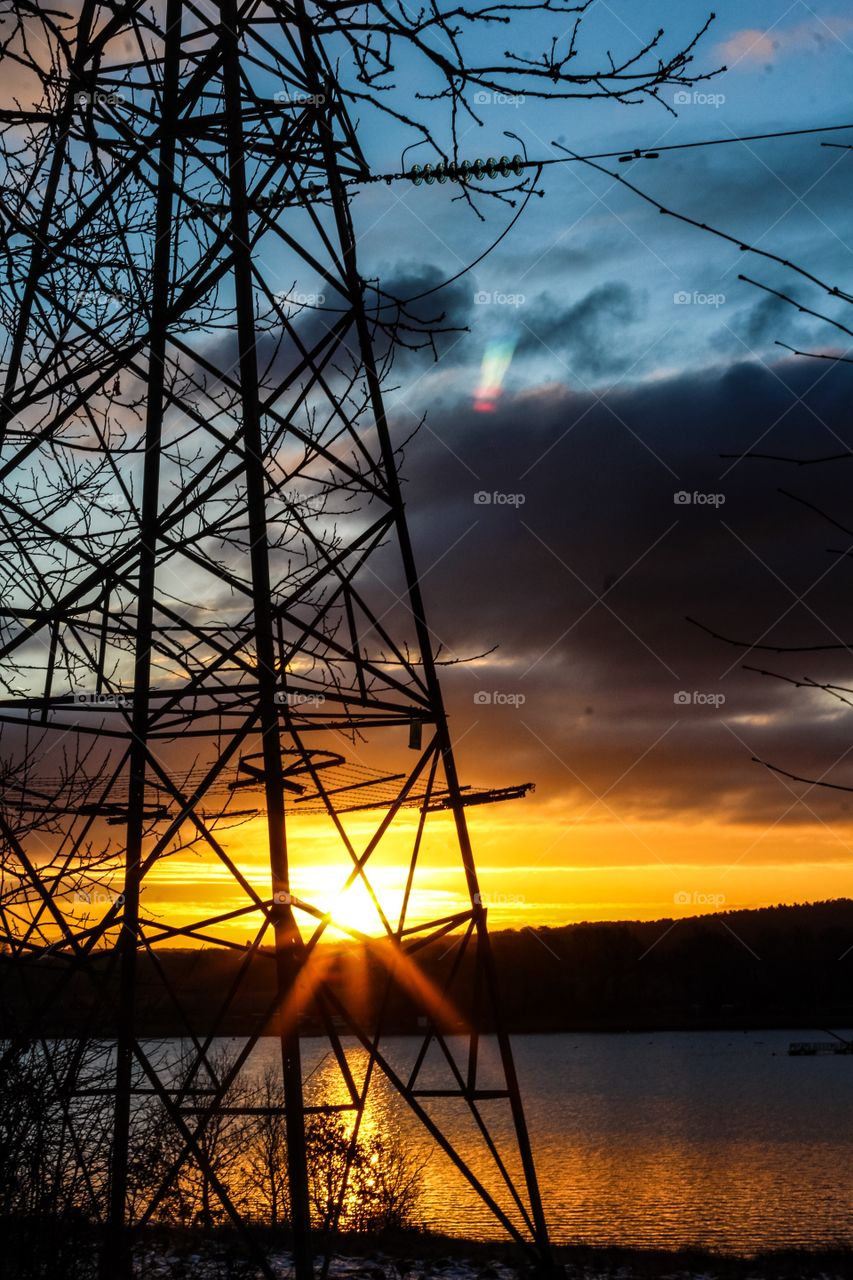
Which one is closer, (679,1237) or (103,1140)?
(103,1140)

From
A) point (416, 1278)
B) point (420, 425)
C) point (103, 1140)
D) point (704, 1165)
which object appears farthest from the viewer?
point (704, 1165)

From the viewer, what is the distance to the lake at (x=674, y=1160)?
61.7 metres

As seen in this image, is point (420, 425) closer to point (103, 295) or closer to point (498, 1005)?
point (103, 295)

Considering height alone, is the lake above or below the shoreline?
below

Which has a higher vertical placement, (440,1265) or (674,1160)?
(440,1265)

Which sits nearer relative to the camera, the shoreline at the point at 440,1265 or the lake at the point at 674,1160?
the shoreline at the point at 440,1265

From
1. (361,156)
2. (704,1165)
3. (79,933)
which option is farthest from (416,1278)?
(704,1165)

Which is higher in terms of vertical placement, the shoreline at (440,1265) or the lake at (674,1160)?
the shoreline at (440,1265)

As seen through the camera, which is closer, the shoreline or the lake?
the shoreline

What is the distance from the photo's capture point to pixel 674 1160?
94.9 metres

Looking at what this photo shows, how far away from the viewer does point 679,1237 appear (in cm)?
5897

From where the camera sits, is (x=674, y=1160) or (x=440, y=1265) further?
(x=674, y=1160)

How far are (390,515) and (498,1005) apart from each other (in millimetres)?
5480

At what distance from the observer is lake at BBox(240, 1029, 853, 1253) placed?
61719 millimetres
